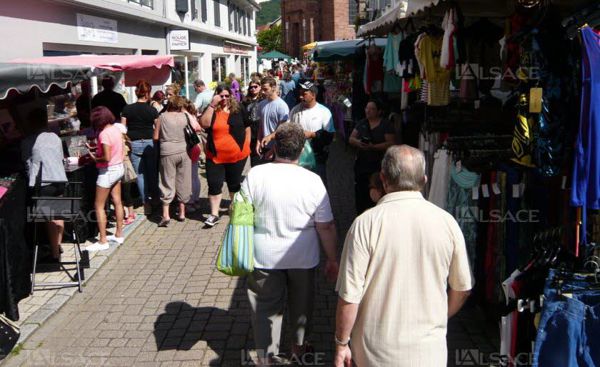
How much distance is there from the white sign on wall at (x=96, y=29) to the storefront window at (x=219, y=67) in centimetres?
1413

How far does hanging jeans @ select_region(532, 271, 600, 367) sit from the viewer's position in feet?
10.1

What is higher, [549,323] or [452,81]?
[452,81]

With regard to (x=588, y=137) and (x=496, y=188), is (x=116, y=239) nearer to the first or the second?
(x=496, y=188)

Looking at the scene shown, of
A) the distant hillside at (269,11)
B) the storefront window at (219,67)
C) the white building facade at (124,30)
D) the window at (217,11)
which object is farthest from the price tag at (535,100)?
the distant hillside at (269,11)

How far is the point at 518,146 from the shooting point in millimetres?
3748

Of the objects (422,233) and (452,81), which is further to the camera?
(452,81)

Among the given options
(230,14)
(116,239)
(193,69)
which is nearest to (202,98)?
(116,239)

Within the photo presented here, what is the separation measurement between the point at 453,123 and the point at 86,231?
185 inches

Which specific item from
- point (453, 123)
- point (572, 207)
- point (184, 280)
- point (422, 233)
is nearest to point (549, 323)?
point (572, 207)

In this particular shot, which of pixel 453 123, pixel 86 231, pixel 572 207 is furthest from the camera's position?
pixel 86 231

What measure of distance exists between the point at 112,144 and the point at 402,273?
4.88m

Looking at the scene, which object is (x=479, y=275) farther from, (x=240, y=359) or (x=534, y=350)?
(x=240, y=359)

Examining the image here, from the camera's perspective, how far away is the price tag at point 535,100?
3520mm

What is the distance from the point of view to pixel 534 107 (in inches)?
139
